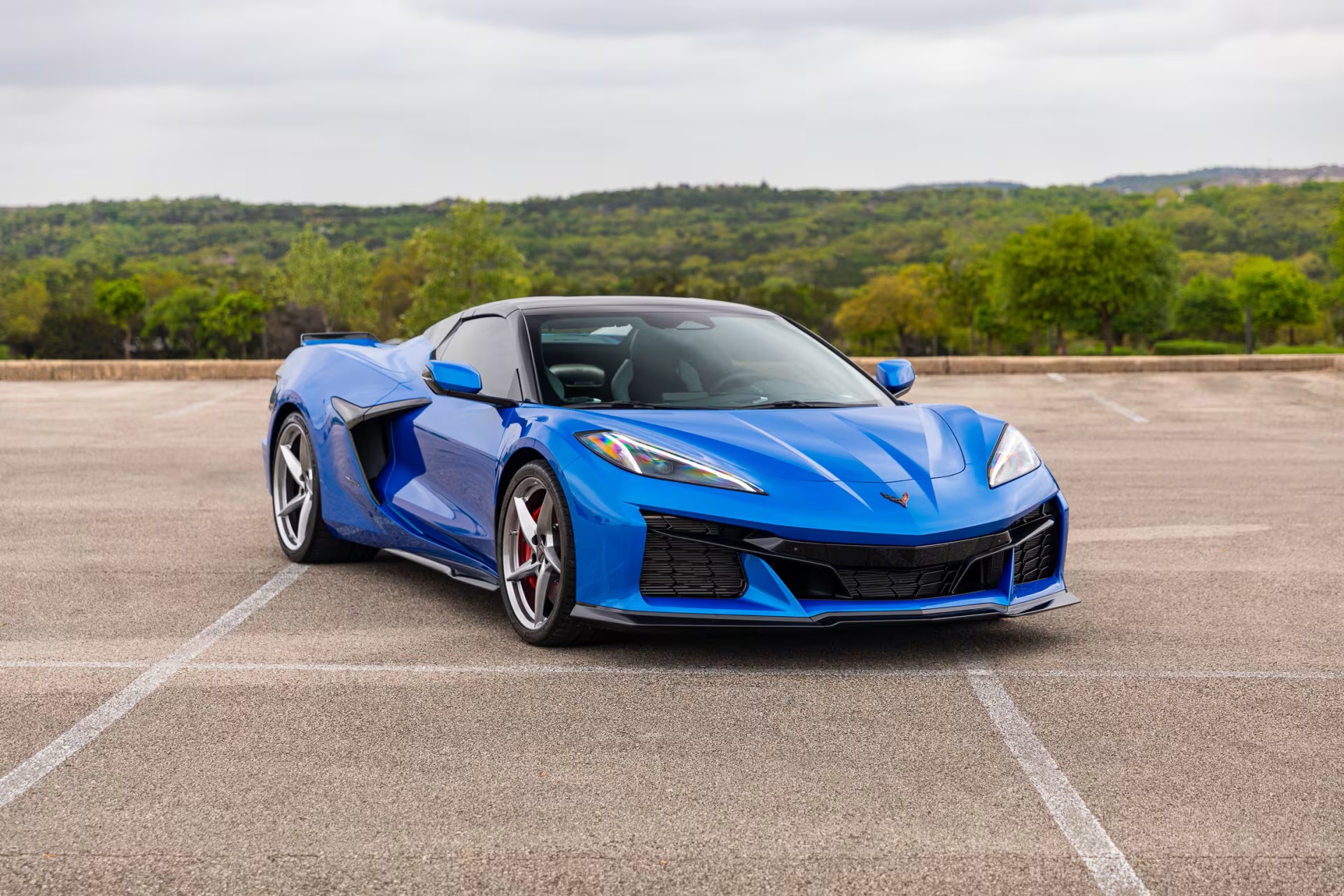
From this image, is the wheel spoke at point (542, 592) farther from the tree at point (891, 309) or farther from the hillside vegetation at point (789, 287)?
the tree at point (891, 309)

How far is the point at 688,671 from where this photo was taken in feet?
15.7

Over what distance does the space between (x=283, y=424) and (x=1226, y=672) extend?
468 cm

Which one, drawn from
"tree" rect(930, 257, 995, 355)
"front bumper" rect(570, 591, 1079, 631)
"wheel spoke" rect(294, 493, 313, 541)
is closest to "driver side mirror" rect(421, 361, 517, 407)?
"front bumper" rect(570, 591, 1079, 631)

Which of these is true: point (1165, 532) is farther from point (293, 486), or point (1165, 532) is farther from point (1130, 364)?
point (1130, 364)

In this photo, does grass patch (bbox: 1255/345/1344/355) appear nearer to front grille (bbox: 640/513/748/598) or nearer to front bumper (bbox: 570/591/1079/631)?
front bumper (bbox: 570/591/1079/631)

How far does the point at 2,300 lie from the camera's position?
590 ft

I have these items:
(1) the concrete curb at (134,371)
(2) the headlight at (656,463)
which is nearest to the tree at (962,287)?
(1) the concrete curb at (134,371)

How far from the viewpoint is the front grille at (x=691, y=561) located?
15.3 ft

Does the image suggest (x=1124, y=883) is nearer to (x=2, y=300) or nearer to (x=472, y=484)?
(x=472, y=484)

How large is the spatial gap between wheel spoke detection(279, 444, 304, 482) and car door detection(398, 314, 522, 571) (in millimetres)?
1073

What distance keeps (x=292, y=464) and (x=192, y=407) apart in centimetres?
1034

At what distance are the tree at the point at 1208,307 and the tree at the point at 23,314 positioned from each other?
136 metres

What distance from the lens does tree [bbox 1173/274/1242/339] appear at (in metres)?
158

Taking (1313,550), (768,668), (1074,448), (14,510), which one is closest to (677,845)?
(768,668)
